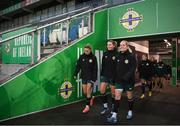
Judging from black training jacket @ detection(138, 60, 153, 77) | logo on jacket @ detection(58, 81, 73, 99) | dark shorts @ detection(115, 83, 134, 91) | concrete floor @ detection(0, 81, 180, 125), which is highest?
black training jacket @ detection(138, 60, 153, 77)

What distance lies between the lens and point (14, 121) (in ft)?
13.6

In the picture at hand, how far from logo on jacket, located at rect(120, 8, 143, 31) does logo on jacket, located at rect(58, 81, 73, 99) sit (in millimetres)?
2935

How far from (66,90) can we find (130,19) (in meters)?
3.31

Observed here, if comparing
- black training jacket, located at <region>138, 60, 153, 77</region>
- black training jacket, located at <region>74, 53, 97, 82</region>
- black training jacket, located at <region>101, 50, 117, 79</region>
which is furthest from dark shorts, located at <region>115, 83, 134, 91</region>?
black training jacket, located at <region>138, 60, 153, 77</region>

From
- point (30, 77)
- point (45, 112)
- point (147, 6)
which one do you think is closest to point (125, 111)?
point (45, 112)

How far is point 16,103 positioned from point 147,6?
194 inches

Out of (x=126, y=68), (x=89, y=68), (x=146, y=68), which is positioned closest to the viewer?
(x=126, y=68)

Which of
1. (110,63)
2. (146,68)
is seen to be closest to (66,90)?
(110,63)

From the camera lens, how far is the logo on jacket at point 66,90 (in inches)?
Answer: 218

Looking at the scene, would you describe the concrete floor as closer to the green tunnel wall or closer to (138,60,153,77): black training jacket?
the green tunnel wall

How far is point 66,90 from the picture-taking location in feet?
18.8

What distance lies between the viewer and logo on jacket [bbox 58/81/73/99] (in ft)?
18.2

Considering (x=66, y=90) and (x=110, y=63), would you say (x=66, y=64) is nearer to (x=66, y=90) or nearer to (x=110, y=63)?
(x=66, y=90)

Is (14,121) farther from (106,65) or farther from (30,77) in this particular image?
(106,65)
